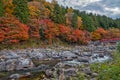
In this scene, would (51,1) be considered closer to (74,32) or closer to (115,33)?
(74,32)

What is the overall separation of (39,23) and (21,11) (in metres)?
6.06

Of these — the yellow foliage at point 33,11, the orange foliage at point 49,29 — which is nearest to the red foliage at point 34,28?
the orange foliage at point 49,29

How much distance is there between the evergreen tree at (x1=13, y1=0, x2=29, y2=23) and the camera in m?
66.9

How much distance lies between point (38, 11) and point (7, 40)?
64.2 ft

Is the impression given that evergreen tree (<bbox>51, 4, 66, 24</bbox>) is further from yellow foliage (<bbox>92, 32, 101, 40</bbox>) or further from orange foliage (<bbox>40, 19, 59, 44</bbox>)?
yellow foliage (<bbox>92, 32, 101, 40</bbox>)

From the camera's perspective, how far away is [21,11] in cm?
6775

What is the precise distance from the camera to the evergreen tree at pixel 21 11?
220ft

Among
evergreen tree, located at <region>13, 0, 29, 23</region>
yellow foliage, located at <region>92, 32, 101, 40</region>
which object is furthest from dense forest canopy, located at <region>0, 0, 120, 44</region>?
yellow foliage, located at <region>92, 32, 101, 40</region>

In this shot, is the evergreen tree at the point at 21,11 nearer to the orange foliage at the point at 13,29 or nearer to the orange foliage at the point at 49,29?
the orange foliage at the point at 13,29

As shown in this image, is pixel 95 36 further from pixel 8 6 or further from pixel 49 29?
pixel 8 6

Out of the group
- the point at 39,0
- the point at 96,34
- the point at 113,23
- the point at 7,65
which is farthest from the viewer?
the point at 113,23

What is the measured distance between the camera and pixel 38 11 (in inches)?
3091

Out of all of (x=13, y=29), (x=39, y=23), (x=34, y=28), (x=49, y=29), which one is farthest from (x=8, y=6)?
(x=49, y=29)

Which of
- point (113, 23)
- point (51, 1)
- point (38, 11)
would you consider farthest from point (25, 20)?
point (113, 23)
